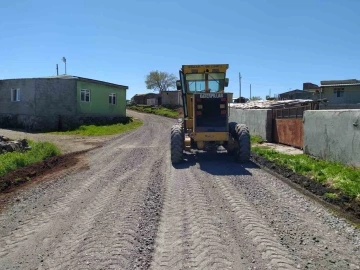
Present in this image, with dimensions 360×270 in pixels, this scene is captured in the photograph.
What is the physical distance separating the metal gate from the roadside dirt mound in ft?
11.9

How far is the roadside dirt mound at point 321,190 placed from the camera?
593 cm

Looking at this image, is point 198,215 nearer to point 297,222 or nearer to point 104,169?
point 297,222

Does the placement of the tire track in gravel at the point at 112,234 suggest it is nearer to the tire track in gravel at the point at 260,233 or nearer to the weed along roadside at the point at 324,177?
the tire track in gravel at the point at 260,233

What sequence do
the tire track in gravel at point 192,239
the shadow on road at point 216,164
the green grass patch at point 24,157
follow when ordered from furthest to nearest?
the green grass patch at point 24,157 → the shadow on road at point 216,164 → the tire track in gravel at point 192,239

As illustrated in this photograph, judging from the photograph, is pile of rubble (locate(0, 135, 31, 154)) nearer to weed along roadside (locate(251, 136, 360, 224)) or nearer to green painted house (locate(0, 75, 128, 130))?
weed along roadside (locate(251, 136, 360, 224))

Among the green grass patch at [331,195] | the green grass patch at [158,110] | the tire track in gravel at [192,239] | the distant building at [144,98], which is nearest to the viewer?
the tire track in gravel at [192,239]

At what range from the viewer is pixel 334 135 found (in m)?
9.90

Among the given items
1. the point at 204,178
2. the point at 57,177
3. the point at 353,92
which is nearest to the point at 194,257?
the point at 204,178

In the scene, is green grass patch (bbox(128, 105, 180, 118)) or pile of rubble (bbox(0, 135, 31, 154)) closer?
pile of rubble (bbox(0, 135, 31, 154))

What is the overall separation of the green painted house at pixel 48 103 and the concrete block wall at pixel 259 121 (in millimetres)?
13584

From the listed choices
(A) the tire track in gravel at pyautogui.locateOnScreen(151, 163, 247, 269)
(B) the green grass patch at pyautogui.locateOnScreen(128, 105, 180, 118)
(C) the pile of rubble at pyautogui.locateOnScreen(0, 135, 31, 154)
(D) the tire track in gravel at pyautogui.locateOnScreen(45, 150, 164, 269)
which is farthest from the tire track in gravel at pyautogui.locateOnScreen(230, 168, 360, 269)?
(B) the green grass patch at pyautogui.locateOnScreen(128, 105, 180, 118)

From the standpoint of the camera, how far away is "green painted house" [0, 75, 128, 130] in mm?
26859

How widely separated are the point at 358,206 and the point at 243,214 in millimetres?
2165

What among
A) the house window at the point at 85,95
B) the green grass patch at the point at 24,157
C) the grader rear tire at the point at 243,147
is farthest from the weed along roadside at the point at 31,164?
the house window at the point at 85,95
